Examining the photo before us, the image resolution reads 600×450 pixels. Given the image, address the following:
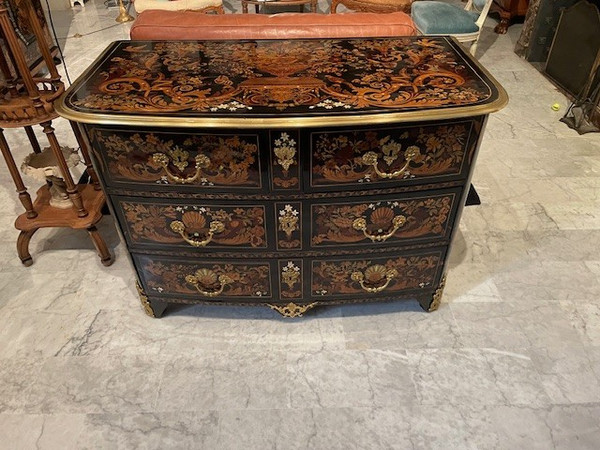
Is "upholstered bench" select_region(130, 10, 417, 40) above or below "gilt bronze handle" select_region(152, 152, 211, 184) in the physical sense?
above

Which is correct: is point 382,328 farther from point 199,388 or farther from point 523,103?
point 523,103

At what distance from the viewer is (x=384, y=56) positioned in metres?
1.35

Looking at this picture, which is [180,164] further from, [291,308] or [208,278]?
[291,308]

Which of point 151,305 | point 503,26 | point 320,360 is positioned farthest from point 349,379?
point 503,26

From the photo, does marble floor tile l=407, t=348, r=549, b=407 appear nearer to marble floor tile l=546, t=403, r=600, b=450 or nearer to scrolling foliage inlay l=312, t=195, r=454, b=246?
marble floor tile l=546, t=403, r=600, b=450

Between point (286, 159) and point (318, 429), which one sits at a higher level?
point (286, 159)

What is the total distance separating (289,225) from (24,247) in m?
1.17

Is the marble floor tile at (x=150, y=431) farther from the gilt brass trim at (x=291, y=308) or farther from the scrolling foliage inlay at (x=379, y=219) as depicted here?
the scrolling foliage inlay at (x=379, y=219)

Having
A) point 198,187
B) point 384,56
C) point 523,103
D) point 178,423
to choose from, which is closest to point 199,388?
point 178,423

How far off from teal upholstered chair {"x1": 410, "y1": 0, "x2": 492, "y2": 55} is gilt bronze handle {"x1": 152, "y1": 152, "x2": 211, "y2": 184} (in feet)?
7.07

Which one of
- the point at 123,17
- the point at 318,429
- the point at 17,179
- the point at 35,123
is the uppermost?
the point at 35,123

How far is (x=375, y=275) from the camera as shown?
1.45 meters

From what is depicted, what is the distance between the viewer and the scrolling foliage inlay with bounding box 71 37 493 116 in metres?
1.12

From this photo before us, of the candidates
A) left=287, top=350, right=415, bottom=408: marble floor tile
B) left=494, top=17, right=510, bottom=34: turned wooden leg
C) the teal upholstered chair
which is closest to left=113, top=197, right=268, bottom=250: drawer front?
left=287, top=350, right=415, bottom=408: marble floor tile
